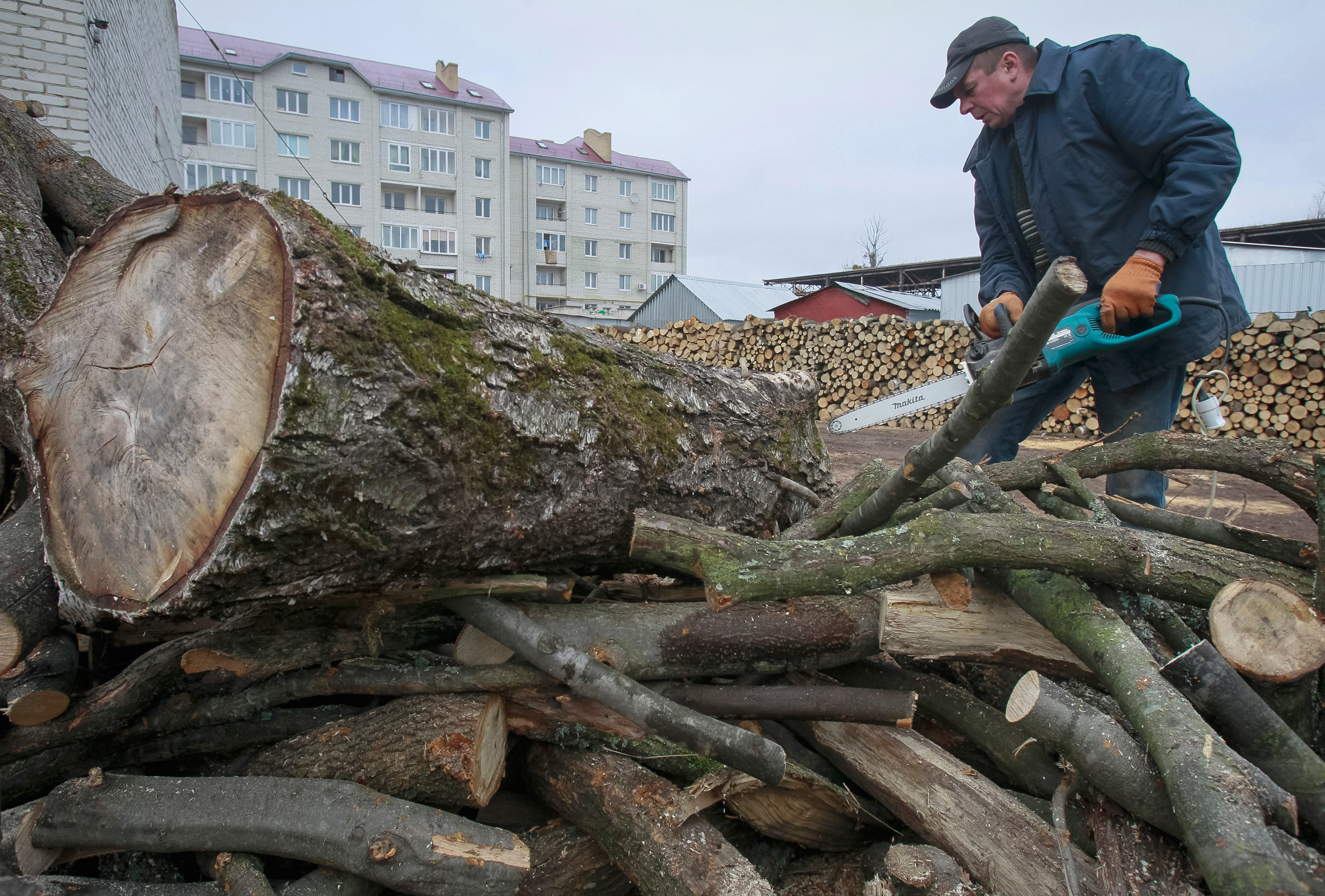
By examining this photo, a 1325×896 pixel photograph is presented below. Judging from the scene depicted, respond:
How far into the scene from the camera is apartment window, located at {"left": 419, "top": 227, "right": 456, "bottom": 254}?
38688 mm

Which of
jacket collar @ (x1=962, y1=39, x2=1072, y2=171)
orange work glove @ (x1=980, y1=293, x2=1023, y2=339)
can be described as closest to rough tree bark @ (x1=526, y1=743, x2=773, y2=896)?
orange work glove @ (x1=980, y1=293, x2=1023, y2=339)

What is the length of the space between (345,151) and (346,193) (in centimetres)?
223

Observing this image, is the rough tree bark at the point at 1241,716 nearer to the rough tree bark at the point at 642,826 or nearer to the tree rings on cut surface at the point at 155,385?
the rough tree bark at the point at 642,826

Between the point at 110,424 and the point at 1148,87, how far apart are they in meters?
3.51

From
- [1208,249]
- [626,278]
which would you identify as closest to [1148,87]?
[1208,249]

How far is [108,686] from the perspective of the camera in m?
1.69

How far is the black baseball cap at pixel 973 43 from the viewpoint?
113 inches

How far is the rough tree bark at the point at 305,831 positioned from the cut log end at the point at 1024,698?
3.62 ft

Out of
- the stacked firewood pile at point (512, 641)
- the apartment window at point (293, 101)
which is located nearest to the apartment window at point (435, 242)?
the apartment window at point (293, 101)

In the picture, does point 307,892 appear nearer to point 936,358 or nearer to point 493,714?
point 493,714

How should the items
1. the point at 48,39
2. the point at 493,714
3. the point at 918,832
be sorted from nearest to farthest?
the point at 918,832 → the point at 493,714 → the point at 48,39

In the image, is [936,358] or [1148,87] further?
[936,358]

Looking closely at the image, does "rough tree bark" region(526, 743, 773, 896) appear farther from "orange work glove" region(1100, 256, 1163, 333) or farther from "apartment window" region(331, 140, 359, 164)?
"apartment window" region(331, 140, 359, 164)

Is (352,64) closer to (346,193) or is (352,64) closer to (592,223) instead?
(346,193)
